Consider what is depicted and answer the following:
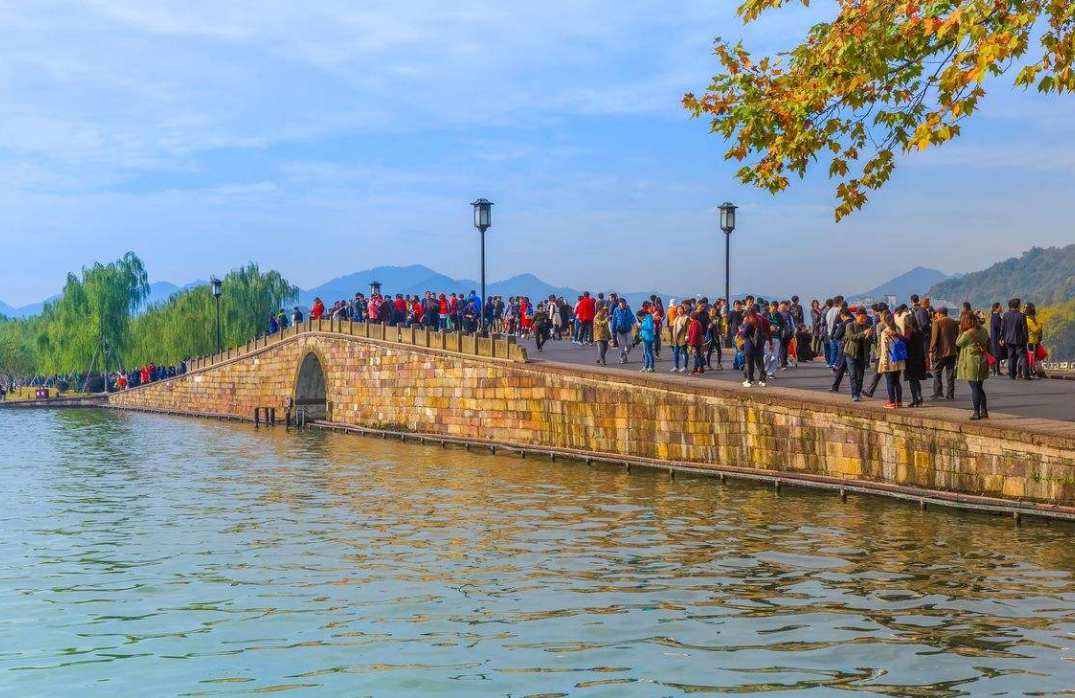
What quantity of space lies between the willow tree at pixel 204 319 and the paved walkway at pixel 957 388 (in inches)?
1849

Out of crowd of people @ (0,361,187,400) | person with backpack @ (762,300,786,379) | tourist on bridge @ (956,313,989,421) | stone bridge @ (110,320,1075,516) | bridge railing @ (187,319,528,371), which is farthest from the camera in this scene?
crowd of people @ (0,361,187,400)

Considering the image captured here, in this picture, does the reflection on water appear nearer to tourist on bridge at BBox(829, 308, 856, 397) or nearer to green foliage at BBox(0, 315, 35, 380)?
tourist on bridge at BBox(829, 308, 856, 397)

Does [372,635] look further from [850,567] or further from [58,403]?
[58,403]

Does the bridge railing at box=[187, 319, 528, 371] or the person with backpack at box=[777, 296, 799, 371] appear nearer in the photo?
the person with backpack at box=[777, 296, 799, 371]

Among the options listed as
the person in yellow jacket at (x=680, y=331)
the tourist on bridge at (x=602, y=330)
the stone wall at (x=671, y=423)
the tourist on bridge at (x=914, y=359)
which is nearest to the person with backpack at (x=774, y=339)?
the person in yellow jacket at (x=680, y=331)

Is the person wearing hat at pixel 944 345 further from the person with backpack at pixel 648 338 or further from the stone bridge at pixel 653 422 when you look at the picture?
the person with backpack at pixel 648 338

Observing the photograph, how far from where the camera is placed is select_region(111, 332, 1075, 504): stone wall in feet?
55.6

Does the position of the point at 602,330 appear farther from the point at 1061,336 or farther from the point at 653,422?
the point at 1061,336

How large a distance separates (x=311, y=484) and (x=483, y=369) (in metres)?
8.91

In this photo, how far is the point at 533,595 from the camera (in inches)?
498

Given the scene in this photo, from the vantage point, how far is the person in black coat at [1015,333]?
24484 mm

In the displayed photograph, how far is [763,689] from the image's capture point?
9.01m

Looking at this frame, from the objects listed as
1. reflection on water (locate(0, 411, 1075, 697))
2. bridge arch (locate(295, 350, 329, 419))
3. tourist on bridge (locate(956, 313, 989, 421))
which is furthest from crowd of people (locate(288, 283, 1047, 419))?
bridge arch (locate(295, 350, 329, 419))

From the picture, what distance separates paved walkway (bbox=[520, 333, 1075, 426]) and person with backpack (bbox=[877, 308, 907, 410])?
1.74 ft
